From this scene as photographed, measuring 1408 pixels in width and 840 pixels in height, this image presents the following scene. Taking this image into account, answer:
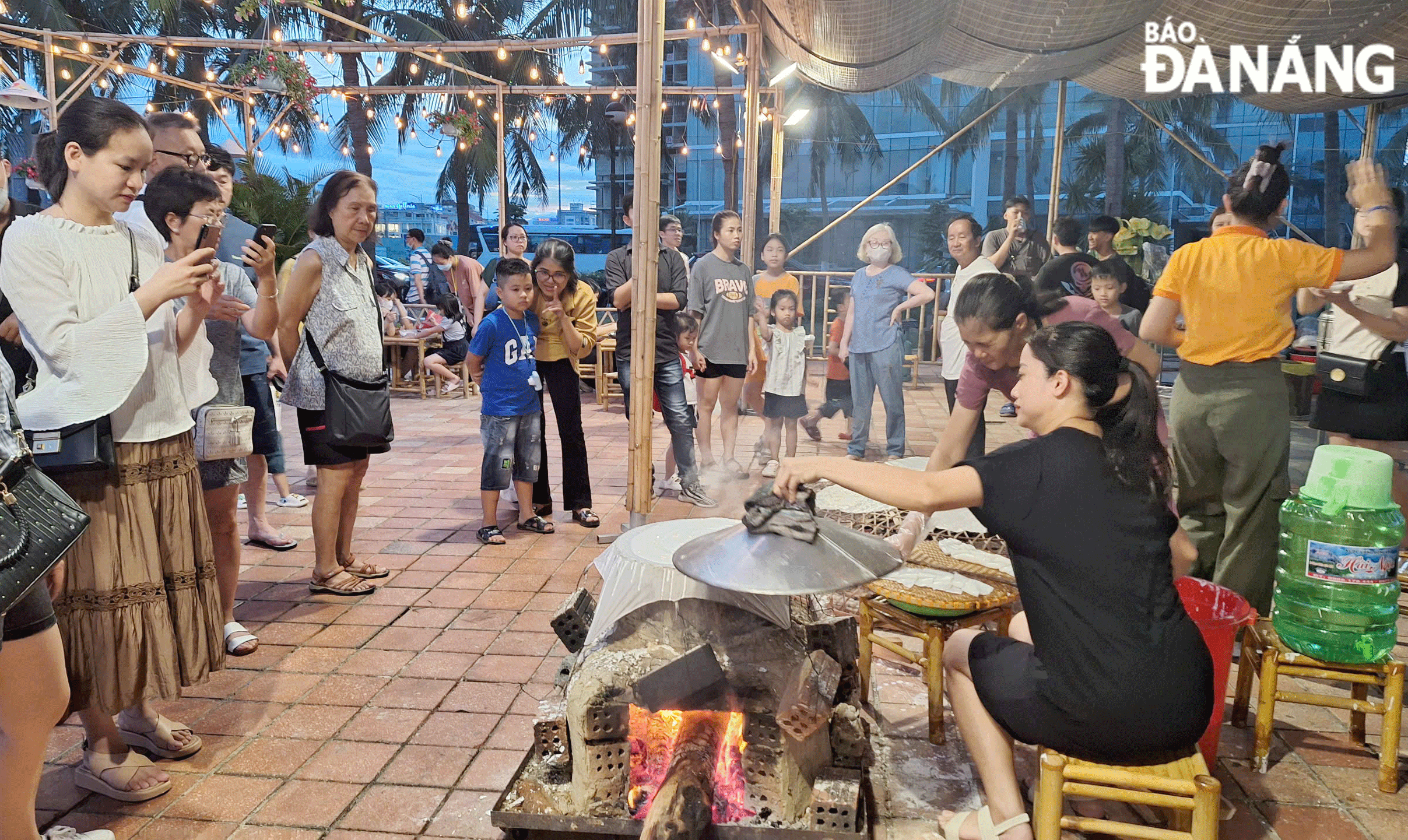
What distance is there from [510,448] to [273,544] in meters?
1.35

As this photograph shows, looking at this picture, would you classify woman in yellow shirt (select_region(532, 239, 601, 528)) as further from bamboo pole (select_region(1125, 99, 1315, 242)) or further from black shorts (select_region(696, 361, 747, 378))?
bamboo pole (select_region(1125, 99, 1315, 242))

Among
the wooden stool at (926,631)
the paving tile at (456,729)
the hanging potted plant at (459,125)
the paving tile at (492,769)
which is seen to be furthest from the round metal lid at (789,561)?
the hanging potted plant at (459,125)

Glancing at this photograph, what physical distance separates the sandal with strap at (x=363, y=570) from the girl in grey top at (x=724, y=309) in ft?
8.99

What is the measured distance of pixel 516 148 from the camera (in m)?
30.8

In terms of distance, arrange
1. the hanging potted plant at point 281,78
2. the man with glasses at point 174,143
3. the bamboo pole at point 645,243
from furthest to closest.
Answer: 1. the hanging potted plant at point 281,78
2. the bamboo pole at point 645,243
3. the man with glasses at point 174,143

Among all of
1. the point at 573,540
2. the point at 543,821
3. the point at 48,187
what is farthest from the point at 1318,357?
the point at 48,187

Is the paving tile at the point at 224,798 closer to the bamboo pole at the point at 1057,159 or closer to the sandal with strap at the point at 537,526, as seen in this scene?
the sandal with strap at the point at 537,526

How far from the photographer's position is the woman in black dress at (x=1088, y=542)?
6.58ft

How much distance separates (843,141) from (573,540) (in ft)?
96.7

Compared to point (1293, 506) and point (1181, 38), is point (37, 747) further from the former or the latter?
point (1181, 38)

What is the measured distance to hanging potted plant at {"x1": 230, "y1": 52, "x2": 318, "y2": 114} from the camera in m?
9.60

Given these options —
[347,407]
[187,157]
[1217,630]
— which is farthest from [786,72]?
[1217,630]

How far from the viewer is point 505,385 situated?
16.3 ft

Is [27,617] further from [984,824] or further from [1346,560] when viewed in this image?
[1346,560]
